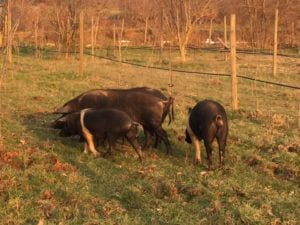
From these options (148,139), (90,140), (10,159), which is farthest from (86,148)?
(10,159)

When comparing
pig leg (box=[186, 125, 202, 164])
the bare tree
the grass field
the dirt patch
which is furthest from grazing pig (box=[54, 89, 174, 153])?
the bare tree

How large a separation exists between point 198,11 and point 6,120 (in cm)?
2170

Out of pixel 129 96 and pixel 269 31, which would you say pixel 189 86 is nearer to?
pixel 129 96

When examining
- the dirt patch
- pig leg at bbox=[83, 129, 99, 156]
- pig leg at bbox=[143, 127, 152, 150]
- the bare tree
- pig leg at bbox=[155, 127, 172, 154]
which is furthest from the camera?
the bare tree

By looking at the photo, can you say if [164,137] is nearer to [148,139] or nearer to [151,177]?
[148,139]

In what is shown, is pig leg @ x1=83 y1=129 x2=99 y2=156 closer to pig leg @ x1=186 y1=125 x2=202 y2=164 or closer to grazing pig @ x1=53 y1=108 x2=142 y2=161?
grazing pig @ x1=53 y1=108 x2=142 y2=161

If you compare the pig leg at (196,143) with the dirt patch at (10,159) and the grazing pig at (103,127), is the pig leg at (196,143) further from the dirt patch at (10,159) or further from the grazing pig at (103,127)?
the dirt patch at (10,159)

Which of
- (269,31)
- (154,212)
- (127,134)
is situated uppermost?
(269,31)

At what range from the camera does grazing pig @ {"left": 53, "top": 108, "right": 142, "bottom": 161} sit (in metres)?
7.83

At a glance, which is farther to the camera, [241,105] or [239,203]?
[241,105]

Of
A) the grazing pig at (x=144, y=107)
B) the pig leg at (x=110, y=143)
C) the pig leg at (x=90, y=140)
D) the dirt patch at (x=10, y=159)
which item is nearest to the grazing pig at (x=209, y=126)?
the grazing pig at (x=144, y=107)

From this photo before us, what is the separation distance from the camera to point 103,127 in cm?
795

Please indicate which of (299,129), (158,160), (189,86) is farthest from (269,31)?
(158,160)

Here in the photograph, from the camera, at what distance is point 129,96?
8.89 metres
